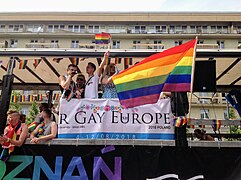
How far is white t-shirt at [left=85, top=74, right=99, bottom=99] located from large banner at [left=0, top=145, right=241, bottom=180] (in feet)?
3.49

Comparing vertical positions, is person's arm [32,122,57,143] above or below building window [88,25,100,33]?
below

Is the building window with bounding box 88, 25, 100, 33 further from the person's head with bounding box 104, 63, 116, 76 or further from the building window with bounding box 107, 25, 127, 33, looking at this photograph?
the person's head with bounding box 104, 63, 116, 76

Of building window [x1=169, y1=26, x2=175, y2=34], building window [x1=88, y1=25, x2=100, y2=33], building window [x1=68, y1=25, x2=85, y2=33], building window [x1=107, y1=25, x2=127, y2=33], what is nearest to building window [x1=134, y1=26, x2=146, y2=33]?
building window [x1=107, y1=25, x2=127, y2=33]

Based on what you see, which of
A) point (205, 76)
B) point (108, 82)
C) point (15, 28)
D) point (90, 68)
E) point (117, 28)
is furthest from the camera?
point (117, 28)

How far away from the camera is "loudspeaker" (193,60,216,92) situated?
18.4ft

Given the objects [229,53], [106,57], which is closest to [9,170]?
[106,57]

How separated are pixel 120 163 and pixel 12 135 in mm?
2028

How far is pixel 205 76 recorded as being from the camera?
579 cm

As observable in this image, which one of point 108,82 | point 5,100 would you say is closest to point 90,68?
point 108,82

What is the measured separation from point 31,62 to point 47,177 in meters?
2.63

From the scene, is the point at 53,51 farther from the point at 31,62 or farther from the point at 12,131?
the point at 12,131

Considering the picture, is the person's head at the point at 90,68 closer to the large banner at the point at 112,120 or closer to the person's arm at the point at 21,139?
the large banner at the point at 112,120

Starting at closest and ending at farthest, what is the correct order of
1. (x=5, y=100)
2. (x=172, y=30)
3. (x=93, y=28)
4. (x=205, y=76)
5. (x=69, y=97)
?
(x=5, y=100) → (x=69, y=97) → (x=205, y=76) → (x=172, y=30) → (x=93, y=28)

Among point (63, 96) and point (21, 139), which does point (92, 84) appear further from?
point (21, 139)
